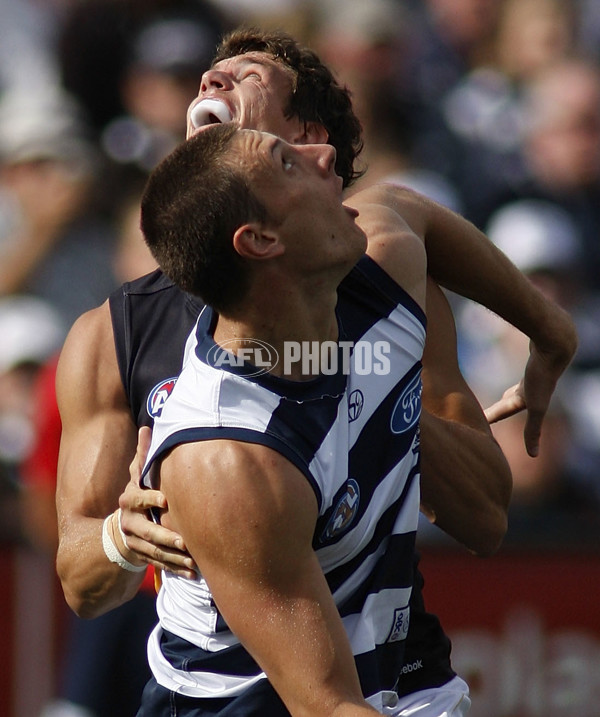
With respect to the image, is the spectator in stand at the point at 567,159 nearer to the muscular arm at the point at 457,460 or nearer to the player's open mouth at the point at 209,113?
the muscular arm at the point at 457,460

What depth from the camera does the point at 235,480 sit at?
7.31 ft

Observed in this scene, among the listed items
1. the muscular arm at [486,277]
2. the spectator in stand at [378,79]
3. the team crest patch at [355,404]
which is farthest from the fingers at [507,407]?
the spectator in stand at [378,79]

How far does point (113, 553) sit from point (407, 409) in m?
0.73

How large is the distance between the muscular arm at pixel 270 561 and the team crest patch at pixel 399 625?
1.50ft

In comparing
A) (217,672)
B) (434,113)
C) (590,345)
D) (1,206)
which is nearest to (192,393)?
(217,672)

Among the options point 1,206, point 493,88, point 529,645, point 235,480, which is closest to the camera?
point 235,480

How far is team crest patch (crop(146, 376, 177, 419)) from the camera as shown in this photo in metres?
2.73

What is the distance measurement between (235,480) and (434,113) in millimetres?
5068

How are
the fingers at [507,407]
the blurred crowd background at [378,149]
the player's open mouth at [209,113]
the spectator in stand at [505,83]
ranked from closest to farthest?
the player's open mouth at [209,113] → the fingers at [507,407] → the blurred crowd background at [378,149] → the spectator in stand at [505,83]

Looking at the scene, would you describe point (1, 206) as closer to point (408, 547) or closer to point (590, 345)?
point (590, 345)

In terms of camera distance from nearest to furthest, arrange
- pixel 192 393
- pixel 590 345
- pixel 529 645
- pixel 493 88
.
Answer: pixel 192 393, pixel 529 645, pixel 590 345, pixel 493 88

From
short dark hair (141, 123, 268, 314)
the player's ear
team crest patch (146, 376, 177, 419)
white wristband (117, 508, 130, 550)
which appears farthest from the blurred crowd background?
the player's ear

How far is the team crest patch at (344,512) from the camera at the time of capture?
2447mm

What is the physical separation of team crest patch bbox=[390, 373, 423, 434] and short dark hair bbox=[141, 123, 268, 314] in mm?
454
